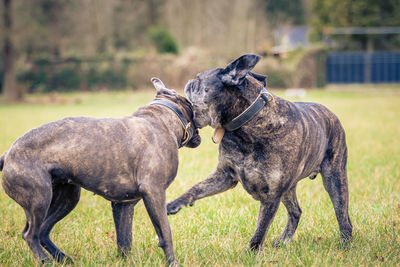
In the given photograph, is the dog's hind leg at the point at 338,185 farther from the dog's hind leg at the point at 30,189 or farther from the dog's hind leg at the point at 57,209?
the dog's hind leg at the point at 30,189

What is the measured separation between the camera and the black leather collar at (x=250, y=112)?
3.64 metres

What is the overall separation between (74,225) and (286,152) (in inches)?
99.1

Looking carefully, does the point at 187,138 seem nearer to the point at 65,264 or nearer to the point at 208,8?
the point at 65,264

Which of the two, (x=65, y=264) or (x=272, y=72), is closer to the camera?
(x=65, y=264)

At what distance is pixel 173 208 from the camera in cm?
385

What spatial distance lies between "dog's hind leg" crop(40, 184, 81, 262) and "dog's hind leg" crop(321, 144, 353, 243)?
231 cm

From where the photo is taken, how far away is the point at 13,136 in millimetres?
11828

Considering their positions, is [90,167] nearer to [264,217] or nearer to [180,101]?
[180,101]

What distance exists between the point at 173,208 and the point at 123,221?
0.44 meters

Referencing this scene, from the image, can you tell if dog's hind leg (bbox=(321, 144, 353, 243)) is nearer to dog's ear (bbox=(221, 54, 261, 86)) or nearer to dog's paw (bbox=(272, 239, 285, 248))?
dog's paw (bbox=(272, 239, 285, 248))

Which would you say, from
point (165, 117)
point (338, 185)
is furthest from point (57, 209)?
point (338, 185)

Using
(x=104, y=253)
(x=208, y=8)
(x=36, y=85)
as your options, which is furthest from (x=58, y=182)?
(x=208, y=8)

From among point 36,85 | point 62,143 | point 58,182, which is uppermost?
point 62,143

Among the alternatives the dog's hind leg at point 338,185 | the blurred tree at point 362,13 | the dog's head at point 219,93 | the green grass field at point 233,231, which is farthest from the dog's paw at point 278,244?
the blurred tree at point 362,13
